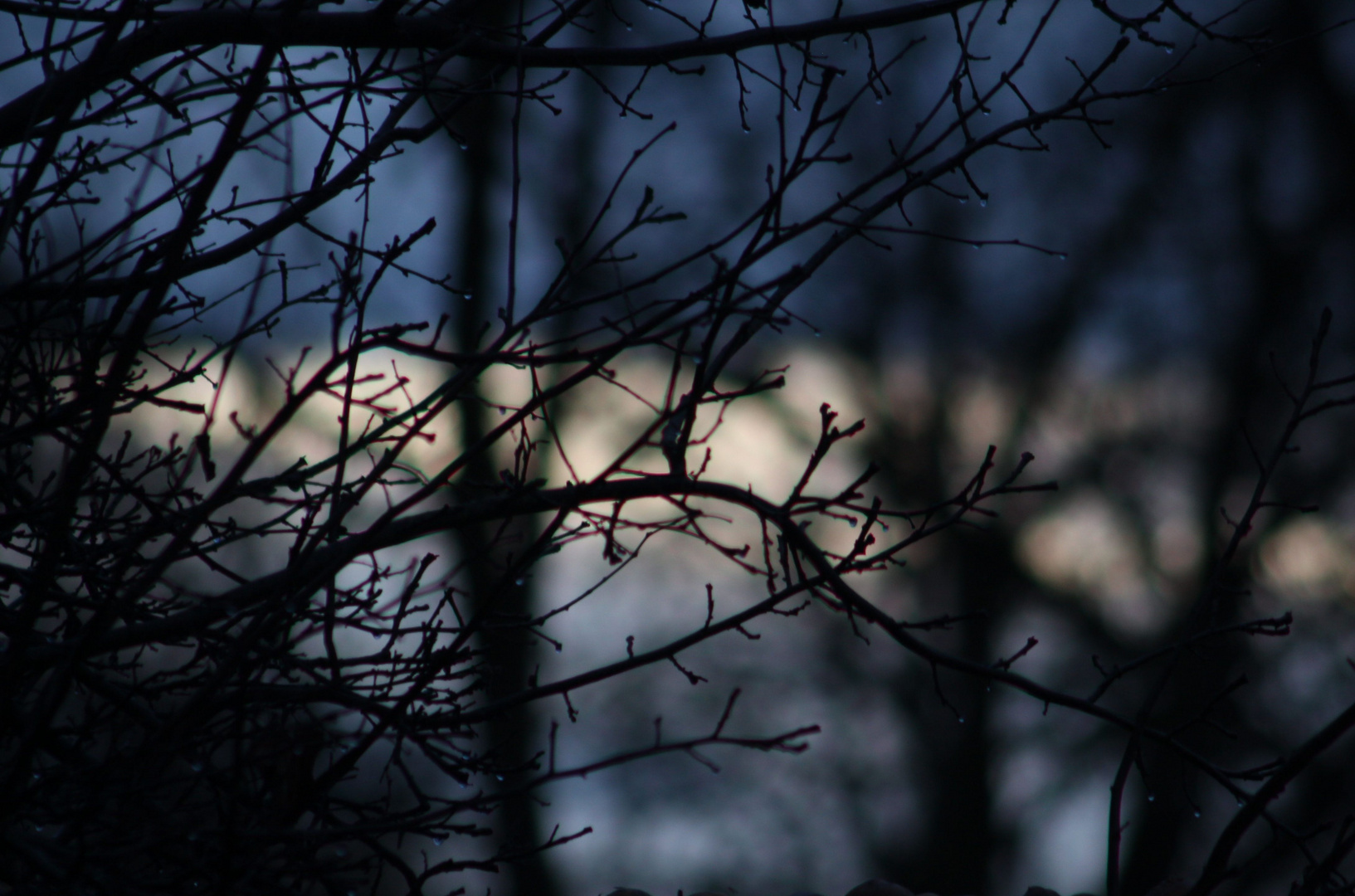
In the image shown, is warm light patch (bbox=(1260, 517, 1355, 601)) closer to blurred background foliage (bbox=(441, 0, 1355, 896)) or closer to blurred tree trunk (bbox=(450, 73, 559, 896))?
blurred background foliage (bbox=(441, 0, 1355, 896))

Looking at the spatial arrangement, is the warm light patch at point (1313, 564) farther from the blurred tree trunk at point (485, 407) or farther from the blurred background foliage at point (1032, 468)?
the blurred tree trunk at point (485, 407)

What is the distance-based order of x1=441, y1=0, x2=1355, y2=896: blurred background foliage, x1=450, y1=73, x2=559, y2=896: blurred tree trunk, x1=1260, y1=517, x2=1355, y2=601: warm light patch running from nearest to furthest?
x1=450, y1=73, x2=559, y2=896: blurred tree trunk, x1=1260, y1=517, x2=1355, y2=601: warm light patch, x1=441, y1=0, x2=1355, y2=896: blurred background foliage

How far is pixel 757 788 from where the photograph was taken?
9953 mm

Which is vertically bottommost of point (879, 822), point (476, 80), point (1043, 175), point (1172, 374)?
point (476, 80)

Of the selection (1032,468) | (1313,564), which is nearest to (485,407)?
(1032,468)

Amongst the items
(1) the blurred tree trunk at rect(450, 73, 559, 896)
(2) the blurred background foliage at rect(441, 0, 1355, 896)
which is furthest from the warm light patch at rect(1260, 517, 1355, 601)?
(1) the blurred tree trunk at rect(450, 73, 559, 896)

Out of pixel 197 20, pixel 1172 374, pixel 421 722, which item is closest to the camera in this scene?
pixel 421 722

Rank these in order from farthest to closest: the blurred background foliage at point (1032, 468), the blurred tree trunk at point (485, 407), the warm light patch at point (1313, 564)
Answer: the blurred background foliage at point (1032, 468), the warm light patch at point (1313, 564), the blurred tree trunk at point (485, 407)

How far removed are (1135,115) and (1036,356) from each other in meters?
2.27

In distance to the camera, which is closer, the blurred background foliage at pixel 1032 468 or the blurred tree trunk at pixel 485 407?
the blurred tree trunk at pixel 485 407

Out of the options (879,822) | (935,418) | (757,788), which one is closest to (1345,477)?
A: (935,418)

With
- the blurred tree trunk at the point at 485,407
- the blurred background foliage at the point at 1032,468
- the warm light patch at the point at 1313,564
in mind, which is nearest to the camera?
the blurred tree trunk at the point at 485,407

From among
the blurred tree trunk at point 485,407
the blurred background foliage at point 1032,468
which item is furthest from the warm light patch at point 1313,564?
the blurred tree trunk at point 485,407

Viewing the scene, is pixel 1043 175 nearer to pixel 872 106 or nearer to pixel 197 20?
pixel 872 106
